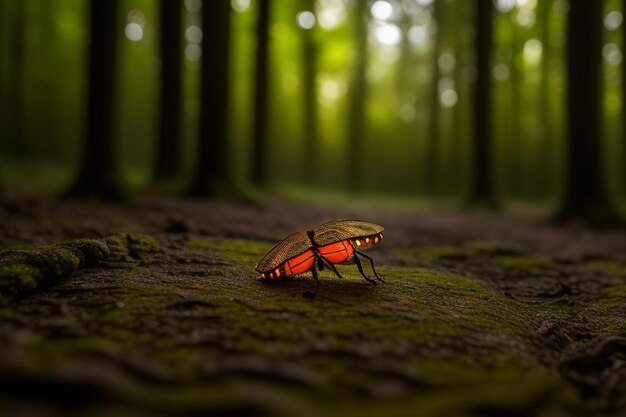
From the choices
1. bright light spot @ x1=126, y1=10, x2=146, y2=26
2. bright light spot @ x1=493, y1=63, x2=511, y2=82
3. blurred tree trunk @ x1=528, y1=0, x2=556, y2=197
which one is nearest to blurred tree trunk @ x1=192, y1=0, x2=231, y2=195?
bright light spot @ x1=126, y1=10, x2=146, y2=26

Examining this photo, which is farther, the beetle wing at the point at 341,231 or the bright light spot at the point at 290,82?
the bright light spot at the point at 290,82

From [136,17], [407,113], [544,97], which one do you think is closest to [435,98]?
[544,97]

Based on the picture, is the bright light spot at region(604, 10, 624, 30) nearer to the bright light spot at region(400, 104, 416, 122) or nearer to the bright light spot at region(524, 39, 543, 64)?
the bright light spot at region(524, 39, 543, 64)

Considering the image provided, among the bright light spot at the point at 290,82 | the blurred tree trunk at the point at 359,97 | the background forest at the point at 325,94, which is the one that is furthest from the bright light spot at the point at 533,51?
the bright light spot at the point at 290,82

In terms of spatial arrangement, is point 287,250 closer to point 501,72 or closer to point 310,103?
point 310,103

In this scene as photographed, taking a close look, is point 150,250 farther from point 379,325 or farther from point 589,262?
point 589,262

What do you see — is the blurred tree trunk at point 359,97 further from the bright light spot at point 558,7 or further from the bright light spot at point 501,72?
the bright light spot at point 558,7

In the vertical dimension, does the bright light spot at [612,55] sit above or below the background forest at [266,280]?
above
